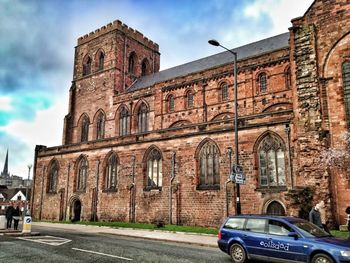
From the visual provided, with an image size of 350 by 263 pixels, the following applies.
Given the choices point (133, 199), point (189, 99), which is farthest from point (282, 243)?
point (189, 99)

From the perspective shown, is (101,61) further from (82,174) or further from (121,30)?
(82,174)

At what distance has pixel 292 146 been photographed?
19.9 metres

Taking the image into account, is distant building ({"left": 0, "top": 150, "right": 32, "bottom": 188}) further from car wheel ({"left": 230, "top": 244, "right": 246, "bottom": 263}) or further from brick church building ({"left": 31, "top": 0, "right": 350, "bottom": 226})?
car wheel ({"left": 230, "top": 244, "right": 246, "bottom": 263})

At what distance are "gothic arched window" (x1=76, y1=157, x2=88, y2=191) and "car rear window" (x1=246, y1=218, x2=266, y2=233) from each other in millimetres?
24033

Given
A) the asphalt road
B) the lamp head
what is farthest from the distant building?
the lamp head

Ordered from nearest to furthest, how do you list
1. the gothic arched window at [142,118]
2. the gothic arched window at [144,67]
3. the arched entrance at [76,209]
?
the arched entrance at [76,209] < the gothic arched window at [142,118] < the gothic arched window at [144,67]

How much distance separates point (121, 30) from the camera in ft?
147

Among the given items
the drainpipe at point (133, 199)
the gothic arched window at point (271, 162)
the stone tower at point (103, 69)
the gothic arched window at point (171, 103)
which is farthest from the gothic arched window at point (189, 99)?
the gothic arched window at point (271, 162)

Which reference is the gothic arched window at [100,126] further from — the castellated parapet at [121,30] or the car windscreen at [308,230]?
the car windscreen at [308,230]

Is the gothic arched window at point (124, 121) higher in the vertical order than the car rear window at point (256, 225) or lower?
higher

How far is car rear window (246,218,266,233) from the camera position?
395 inches

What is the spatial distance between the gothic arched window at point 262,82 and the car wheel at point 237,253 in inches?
796

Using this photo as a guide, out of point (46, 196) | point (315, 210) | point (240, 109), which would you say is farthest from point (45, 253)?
point (46, 196)

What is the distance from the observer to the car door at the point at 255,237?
9.70 metres
